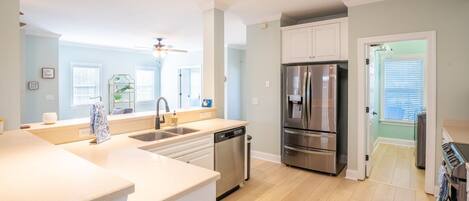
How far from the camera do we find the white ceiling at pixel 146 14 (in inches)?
140

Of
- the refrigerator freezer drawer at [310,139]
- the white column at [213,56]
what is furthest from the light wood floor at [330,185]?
the white column at [213,56]

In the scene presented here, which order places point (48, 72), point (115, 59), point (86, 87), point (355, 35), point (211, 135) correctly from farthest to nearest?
point (115, 59) < point (86, 87) < point (48, 72) < point (355, 35) < point (211, 135)

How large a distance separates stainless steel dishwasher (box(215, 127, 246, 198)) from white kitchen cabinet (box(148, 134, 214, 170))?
117 millimetres

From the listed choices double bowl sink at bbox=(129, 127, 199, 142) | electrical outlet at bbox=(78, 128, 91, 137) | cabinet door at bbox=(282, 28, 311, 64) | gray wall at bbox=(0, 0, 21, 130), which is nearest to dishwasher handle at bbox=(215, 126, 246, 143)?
double bowl sink at bbox=(129, 127, 199, 142)

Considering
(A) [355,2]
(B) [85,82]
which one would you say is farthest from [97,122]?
(B) [85,82]

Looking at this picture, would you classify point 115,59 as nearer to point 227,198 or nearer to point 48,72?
point 48,72

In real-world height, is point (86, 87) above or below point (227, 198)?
above

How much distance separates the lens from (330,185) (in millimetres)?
3352

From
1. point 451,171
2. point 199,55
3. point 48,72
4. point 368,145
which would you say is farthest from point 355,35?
point 48,72

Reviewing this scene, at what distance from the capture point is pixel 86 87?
7.03 meters

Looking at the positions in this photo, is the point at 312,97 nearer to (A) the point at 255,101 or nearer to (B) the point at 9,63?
(A) the point at 255,101

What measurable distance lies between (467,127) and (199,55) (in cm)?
659

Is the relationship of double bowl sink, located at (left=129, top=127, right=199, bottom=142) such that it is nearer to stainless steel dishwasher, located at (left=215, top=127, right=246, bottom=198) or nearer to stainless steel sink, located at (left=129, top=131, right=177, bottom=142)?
stainless steel sink, located at (left=129, top=131, right=177, bottom=142)

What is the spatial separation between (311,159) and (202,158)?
192 centimetres
